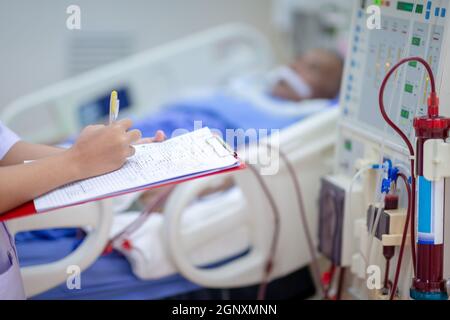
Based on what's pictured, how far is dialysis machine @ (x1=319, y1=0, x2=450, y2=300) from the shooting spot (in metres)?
1.17

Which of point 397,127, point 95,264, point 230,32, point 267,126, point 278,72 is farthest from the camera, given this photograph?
point 230,32

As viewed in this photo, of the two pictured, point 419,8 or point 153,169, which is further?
point 419,8

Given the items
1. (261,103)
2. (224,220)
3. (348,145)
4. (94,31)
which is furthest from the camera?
(94,31)

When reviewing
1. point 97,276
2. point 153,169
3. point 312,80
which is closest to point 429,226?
point 153,169

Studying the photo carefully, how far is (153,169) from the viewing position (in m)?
1.16

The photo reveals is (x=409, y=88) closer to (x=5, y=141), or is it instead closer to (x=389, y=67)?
(x=389, y=67)

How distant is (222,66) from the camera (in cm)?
294

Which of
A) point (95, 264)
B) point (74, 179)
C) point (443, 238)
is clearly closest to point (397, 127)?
point (443, 238)

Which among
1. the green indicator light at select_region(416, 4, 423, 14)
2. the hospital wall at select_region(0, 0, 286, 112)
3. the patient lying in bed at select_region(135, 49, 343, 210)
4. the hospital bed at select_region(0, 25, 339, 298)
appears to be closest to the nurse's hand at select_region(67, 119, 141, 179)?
the hospital bed at select_region(0, 25, 339, 298)

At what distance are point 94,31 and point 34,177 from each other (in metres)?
2.43

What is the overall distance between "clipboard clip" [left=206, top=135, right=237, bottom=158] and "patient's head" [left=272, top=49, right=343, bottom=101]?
1.40 meters
